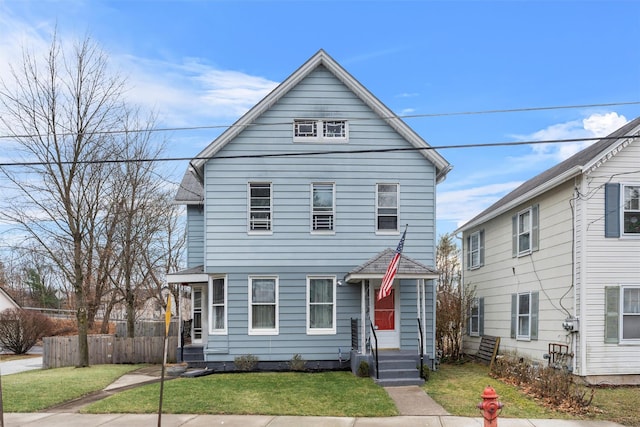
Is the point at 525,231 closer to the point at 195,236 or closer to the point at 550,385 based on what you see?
the point at 550,385

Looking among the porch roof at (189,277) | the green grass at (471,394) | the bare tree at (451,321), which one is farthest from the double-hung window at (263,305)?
the bare tree at (451,321)

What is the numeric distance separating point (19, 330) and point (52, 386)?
16.0 meters

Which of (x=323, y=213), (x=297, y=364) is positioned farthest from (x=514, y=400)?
(x=323, y=213)

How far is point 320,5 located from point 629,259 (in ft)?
31.7

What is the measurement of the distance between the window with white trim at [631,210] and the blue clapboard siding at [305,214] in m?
5.01

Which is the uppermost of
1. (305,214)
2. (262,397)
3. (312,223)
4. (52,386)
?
(305,214)

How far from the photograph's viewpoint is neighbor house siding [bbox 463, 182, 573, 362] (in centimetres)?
1362

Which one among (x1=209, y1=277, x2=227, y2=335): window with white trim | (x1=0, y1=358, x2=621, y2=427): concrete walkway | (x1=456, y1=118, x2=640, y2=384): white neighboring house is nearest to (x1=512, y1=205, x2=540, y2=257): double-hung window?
(x1=456, y1=118, x2=640, y2=384): white neighboring house

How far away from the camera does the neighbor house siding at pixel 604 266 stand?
12641 millimetres

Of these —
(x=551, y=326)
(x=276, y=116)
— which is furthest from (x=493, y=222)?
(x=276, y=116)

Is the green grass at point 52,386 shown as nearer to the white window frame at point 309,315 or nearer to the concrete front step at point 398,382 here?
the white window frame at point 309,315

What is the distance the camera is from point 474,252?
21328 millimetres

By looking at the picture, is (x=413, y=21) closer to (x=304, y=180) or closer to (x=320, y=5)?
(x=320, y=5)

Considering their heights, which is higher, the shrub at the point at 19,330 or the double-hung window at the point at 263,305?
the double-hung window at the point at 263,305
